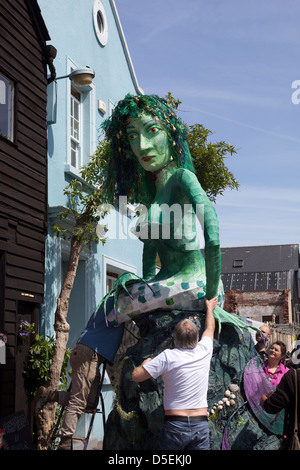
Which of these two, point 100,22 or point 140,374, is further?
point 100,22

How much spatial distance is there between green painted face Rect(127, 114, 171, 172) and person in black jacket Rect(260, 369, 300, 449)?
1.63 m

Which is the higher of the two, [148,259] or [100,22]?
[100,22]

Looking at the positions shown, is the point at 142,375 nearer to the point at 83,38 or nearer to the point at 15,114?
the point at 15,114

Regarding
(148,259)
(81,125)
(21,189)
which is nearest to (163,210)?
(148,259)

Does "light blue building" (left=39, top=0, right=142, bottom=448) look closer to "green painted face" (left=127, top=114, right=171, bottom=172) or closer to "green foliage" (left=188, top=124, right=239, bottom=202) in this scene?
"green foliage" (left=188, top=124, right=239, bottom=202)

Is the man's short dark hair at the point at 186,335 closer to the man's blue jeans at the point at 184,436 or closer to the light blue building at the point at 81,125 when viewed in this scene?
the man's blue jeans at the point at 184,436

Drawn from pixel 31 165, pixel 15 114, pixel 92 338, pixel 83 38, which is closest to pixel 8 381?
pixel 31 165

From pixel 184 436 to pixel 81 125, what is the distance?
25.8ft

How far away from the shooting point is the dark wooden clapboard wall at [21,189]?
24.3ft

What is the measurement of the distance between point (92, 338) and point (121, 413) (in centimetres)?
48

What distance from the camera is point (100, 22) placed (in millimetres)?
11531

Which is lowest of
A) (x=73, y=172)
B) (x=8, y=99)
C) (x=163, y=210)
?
(x=163, y=210)

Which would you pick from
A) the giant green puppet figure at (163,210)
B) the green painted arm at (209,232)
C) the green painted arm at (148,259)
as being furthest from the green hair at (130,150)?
the green painted arm at (209,232)

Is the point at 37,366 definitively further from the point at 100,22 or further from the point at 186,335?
the point at 100,22
